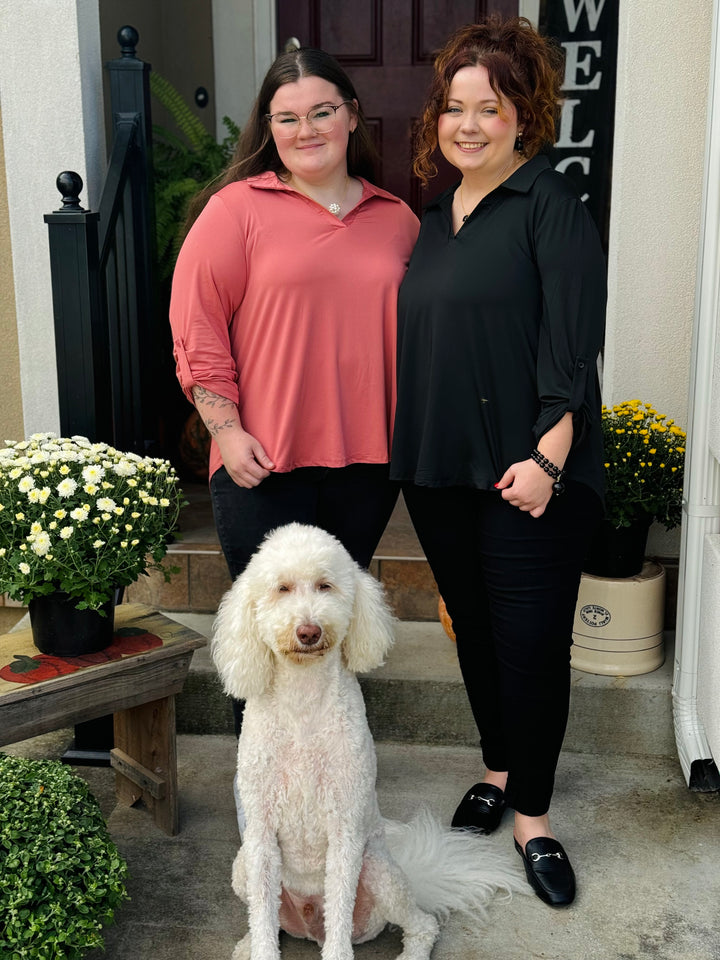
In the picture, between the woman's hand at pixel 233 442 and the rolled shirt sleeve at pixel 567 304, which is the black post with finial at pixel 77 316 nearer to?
the woman's hand at pixel 233 442

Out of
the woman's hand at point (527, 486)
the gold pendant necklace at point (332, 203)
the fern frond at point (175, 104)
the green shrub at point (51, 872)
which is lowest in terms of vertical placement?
the green shrub at point (51, 872)

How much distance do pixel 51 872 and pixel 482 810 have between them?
1.15 meters

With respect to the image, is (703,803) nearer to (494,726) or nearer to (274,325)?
(494,726)

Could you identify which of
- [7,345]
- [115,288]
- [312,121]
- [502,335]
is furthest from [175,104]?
[502,335]

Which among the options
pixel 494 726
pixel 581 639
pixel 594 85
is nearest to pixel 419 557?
pixel 581 639

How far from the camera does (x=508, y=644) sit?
244 cm

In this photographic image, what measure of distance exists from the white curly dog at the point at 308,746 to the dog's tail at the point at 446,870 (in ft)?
0.48

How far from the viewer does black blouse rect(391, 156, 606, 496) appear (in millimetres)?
2145

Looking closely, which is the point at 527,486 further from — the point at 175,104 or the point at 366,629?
the point at 175,104

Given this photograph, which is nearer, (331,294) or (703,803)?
(331,294)

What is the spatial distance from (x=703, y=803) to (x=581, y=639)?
0.61 meters

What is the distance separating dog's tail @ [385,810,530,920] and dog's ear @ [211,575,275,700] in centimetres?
61

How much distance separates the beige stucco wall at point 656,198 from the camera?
3.10 m

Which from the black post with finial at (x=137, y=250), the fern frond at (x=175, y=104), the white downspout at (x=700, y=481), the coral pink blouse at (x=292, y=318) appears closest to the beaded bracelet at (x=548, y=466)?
the coral pink blouse at (x=292, y=318)
